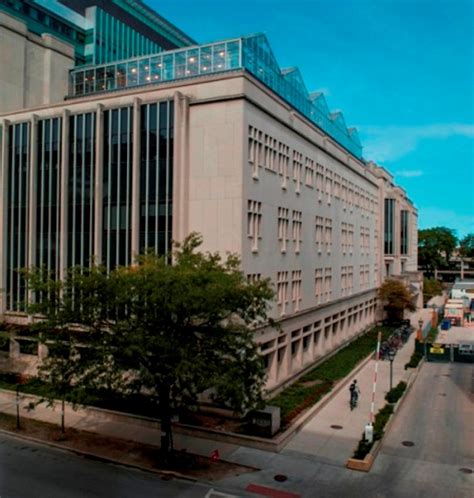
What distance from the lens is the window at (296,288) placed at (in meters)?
34.5

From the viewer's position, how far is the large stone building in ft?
90.4

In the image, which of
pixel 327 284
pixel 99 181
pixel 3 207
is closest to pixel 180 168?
pixel 99 181

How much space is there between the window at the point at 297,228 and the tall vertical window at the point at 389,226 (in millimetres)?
35037

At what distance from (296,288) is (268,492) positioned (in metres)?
18.9

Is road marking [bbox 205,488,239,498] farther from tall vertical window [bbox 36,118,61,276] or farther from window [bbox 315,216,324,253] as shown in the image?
window [bbox 315,216,324,253]

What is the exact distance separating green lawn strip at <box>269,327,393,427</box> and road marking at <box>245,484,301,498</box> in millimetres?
5786

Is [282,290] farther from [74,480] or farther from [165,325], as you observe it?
[74,480]

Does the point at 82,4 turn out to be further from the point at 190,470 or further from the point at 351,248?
the point at 190,470

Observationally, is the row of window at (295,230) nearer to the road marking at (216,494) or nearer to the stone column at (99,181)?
the stone column at (99,181)

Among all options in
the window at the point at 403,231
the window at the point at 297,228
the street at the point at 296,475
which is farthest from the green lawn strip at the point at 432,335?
the street at the point at 296,475

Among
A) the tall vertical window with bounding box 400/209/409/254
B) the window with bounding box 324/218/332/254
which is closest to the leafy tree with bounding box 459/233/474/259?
the tall vertical window with bounding box 400/209/409/254

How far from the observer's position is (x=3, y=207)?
33.9 meters

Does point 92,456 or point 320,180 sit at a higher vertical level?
point 320,180

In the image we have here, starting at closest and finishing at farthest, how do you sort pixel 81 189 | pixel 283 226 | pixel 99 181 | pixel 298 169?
pixel 99 181 → pixel 81 189 → pixel 283 226 → pixel 298 169
